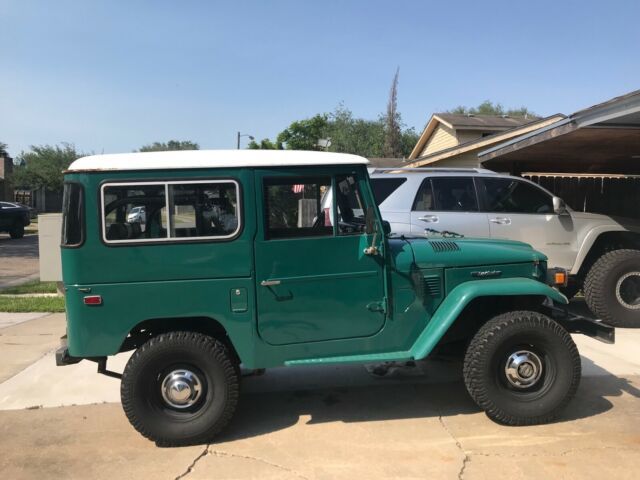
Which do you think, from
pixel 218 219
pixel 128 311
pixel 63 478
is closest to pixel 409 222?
pixel 218 219

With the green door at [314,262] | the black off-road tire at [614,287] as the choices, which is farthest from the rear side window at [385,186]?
the green door at [314,262]

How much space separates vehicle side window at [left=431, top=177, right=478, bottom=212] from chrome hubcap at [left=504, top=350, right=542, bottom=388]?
330cm

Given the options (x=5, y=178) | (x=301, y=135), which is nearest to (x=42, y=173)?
(x=5, y=178)

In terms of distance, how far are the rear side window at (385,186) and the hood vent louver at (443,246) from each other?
9.22ft

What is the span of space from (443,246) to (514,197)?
11.5 ft

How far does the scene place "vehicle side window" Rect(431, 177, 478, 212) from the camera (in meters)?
7.01

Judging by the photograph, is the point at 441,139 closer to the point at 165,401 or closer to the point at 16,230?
the point at 16,230

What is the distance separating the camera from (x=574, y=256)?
7137 mm

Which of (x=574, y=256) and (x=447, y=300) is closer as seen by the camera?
(x=447, y=300)

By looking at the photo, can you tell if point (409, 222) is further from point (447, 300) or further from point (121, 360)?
point (121, 360)

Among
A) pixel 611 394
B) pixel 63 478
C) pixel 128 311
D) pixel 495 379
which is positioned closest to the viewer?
pixel 63 478

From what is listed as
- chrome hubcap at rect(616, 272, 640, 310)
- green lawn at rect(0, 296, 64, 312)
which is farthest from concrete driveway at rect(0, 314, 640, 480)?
green lawn at rect(0, 296, 64, 312)

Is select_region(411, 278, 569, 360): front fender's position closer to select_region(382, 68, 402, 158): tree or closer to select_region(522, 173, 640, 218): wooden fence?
select_region(522, 173, 640, 218): wooden fence

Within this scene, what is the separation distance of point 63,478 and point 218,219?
2.00 metres
